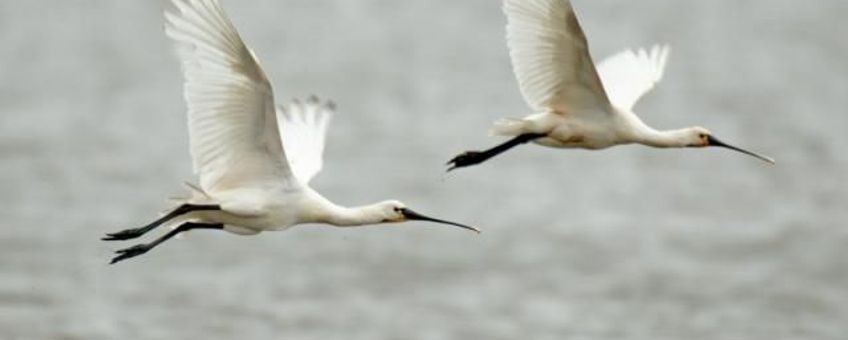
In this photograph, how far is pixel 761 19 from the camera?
2777 cm

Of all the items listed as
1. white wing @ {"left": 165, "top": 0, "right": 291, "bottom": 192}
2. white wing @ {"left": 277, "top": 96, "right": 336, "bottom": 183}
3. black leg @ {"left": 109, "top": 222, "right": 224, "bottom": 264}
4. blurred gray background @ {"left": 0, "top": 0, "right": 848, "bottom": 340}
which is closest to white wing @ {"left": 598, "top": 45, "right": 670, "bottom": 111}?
white wing @ {"left": 277, "top": 96, "right": 336, "bottom": 183}

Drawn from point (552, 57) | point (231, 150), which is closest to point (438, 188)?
point (552, 57)

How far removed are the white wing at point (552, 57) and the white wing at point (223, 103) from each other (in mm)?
1422

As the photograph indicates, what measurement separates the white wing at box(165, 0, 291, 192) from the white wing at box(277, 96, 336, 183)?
3.40ft

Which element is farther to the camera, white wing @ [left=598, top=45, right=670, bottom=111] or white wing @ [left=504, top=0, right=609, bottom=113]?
white wing @ [left=598, top=45, right=670, bottom=111]

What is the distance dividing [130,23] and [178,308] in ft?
19.8

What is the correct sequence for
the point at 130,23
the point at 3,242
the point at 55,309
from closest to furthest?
1. the point at 55,309
2. the point at 3,242
3. the point at 130,23

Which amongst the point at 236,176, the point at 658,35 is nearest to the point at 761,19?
the point at 658,35

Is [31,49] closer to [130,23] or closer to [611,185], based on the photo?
[130,23]

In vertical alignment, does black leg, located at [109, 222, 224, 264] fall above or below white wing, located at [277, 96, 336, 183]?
below

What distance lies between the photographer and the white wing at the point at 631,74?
16344 millimetres

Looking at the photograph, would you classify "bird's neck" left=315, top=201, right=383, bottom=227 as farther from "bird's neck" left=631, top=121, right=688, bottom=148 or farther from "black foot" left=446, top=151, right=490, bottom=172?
"bird's neck" left=631, top=121, right=688, bottom=148

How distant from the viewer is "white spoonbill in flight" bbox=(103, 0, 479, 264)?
45.2 feet

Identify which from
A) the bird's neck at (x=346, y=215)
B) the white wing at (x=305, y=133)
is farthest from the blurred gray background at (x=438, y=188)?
the bird's neck at (x=346, y=215)
